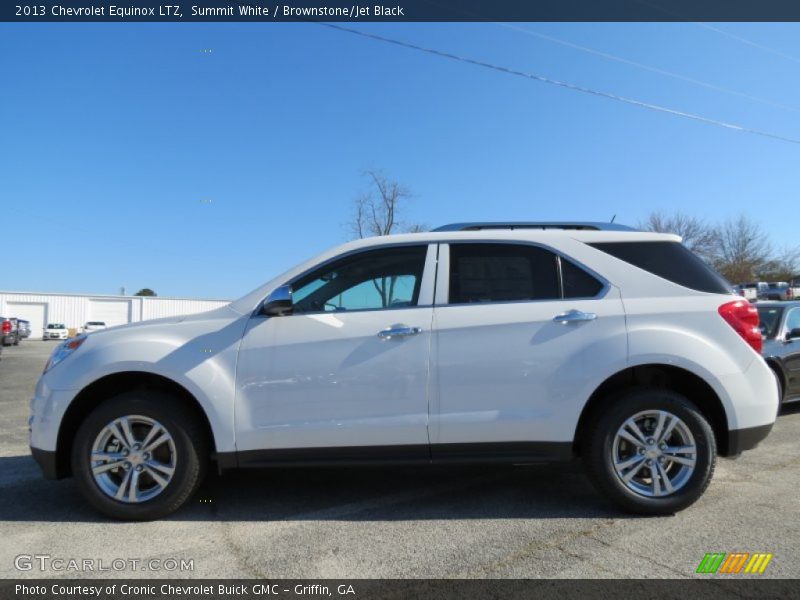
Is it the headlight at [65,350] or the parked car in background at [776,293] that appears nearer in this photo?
the headlight at [65,350]

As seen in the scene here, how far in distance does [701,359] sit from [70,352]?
4.12 metres

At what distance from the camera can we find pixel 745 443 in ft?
11.3

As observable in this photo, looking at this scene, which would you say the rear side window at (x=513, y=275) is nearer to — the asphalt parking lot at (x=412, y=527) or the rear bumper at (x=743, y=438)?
the rear bumper at (x=743, y=438)

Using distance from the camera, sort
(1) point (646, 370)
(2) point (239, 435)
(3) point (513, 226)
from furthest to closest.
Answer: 1. (3) point (513, 226)
2. (1) point (646, 370)
3. (2) point (239, 435)

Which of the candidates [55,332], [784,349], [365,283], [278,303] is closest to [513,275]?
[365,283]

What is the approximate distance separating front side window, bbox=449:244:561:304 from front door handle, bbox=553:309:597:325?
163 mm

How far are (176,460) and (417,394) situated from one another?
5.20ft

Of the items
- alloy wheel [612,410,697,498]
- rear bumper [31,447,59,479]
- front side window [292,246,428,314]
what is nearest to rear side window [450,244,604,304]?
front side window [292,246,428,314]

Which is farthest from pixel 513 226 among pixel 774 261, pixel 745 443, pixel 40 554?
pixel 774 261

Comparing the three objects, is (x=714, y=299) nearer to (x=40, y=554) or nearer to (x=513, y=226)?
(x=513, y=226)

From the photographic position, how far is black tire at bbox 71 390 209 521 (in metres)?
3.38

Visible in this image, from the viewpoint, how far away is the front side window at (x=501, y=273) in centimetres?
359

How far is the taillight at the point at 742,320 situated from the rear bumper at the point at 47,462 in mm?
4412

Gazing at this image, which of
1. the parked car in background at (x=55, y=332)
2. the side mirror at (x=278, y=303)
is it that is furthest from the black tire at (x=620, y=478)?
the parked car in background at (x=55, y=332)
